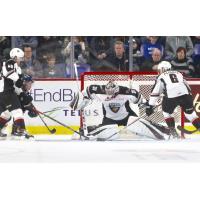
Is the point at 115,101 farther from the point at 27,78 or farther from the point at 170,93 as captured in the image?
the point at 27,78

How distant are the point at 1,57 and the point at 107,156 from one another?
2.45 meters

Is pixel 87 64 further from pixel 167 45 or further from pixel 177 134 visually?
pixel 177 134

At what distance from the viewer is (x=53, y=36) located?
9.69m

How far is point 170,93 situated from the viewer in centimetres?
857

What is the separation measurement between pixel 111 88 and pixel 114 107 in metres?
0.24

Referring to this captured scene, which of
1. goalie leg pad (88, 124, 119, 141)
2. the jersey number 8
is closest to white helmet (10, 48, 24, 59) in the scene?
goalie leg pad (88, 124, 119, 141)

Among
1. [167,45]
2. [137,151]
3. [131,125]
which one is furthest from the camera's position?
[167,45]

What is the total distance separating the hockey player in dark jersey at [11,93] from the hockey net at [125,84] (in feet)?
2.71

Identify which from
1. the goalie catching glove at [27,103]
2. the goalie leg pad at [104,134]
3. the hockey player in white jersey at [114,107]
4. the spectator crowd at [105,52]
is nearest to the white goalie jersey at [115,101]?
the hockey player in white jersey at [114,107]

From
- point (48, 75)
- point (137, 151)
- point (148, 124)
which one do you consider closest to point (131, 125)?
point (148, 124)

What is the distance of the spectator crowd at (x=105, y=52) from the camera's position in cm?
941

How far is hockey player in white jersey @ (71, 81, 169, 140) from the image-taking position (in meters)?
8.52

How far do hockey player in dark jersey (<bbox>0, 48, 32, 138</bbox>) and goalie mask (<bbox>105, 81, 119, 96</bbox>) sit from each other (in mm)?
1077

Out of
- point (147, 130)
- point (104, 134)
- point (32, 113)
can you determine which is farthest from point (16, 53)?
point (147, 130)
